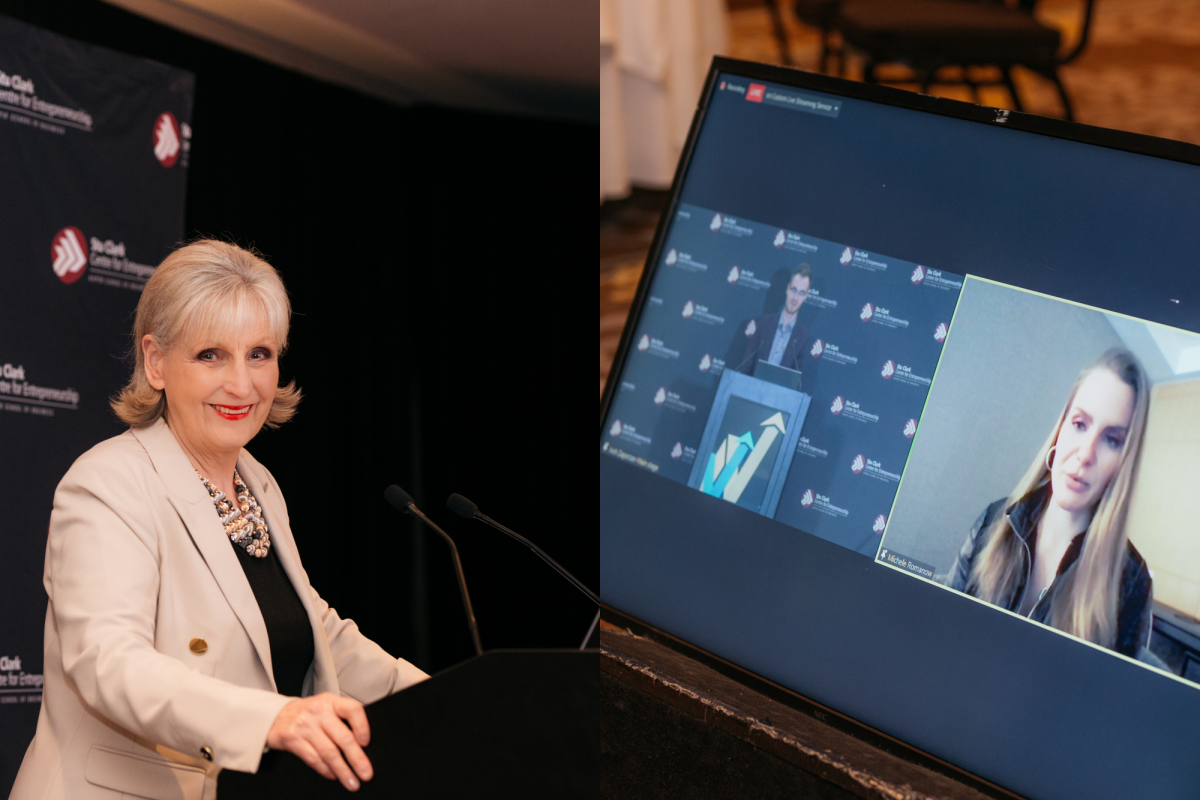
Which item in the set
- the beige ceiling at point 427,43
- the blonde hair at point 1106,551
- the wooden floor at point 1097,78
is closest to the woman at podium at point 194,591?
the beige ceiling at point 427,43

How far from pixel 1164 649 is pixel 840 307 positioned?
319 mm

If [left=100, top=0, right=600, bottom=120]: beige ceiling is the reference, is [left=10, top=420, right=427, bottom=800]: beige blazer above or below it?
below

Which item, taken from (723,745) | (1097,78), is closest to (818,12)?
(1097,78)

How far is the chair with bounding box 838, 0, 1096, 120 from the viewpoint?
2818 millimetres

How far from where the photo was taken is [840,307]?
76 cm

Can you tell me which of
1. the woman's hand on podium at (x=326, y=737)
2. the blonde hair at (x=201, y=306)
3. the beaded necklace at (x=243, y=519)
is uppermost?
the blonde hair at (x=201, y=306)

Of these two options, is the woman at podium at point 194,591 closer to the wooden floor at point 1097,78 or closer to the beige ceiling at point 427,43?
the beige ceiling at point 427,43

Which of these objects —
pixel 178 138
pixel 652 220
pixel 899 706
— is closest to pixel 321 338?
pixel 178 138

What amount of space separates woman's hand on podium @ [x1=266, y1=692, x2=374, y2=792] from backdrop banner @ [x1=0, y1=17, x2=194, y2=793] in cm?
18

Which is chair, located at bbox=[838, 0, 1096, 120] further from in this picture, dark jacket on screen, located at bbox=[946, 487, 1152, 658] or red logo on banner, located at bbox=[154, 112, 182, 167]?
red logo on banner, located at bbox=[154, 112, 182, 167]

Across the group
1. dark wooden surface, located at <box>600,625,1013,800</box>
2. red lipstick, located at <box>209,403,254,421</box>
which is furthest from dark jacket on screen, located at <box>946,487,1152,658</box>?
red lipstick, located at <box>209,403,254,421</box>

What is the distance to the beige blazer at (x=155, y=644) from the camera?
528 millimetres

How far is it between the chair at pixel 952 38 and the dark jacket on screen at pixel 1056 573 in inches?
93.0

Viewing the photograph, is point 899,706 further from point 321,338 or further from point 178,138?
point 178,138
